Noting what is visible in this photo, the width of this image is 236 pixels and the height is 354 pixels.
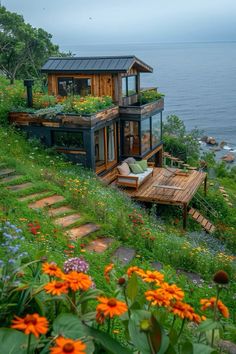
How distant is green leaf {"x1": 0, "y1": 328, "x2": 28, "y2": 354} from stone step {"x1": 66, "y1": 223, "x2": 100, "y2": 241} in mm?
6602

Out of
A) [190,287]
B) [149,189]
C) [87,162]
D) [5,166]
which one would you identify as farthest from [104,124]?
[190,287]

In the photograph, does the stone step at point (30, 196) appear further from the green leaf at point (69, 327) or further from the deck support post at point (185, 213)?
the green leaf at point (69, 327)

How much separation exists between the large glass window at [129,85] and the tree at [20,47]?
1374cm

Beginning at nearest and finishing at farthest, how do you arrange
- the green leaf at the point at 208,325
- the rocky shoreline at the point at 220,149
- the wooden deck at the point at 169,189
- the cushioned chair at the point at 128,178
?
the green leaf at the point at 208,325
the wooden deck at the point at 169,189
the cushioned chair at the point at 128,178
the rocky shoreline at the point at 220,149

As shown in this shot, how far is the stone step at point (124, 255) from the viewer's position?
951 cm

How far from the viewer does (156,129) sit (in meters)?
23.6

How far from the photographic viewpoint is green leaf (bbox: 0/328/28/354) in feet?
11.2

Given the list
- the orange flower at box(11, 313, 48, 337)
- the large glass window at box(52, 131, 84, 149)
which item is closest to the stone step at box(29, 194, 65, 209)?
the large glass window at box(52, 131, 84, 149)

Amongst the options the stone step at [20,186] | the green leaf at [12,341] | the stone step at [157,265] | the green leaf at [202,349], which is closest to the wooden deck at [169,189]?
the stone step at [20,186]

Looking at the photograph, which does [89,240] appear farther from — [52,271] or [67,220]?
[52,271]

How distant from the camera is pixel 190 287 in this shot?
8.69 m

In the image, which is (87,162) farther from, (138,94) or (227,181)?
(227,181)

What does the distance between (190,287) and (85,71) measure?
1432 cm

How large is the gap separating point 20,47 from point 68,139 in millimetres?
17140
